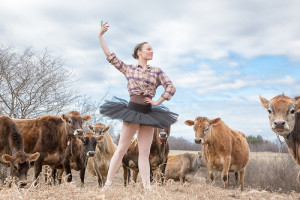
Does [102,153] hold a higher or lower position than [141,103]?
lower

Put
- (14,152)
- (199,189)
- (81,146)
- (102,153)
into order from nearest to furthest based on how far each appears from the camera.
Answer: (199,189) → (14,152) → (102,153) → (81,146)

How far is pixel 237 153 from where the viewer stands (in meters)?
11.1

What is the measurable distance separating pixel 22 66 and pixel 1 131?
7.33 metres

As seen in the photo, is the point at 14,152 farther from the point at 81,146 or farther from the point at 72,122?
the point at 81,146

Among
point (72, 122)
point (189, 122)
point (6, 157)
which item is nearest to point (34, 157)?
point (6, 157)

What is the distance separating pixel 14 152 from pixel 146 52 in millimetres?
4744

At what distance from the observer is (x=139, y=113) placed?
5746mm

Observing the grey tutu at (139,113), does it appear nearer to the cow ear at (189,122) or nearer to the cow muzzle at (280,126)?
the cow muzzle at (280,126)

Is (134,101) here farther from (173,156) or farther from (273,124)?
(173,156)

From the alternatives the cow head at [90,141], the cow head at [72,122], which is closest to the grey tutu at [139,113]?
the cow head at [72,122]

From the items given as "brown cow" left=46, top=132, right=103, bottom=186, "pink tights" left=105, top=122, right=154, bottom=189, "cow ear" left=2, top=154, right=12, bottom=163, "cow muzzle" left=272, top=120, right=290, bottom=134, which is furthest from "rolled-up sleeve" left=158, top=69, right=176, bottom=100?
"brown cow" left=46, top=132, right=103, bottom=186

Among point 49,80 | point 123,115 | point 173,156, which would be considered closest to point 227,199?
point 123,115

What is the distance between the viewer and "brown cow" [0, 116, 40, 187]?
7.77 m

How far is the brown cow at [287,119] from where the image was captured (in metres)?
6.35
